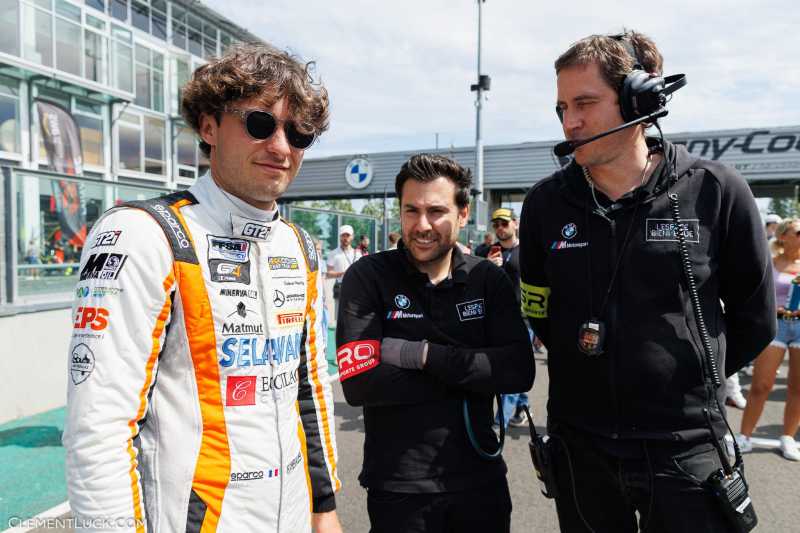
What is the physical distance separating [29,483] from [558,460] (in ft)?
12.4

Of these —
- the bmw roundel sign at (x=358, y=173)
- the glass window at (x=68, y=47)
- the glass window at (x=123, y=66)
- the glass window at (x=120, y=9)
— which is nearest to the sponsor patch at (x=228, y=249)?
the glass window at (x=68, y=47)

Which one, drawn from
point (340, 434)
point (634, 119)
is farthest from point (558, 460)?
point (340, 434)

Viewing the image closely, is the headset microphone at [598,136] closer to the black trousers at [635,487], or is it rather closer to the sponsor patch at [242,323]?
the black trousers at [635,487]

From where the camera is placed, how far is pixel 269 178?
1.49m

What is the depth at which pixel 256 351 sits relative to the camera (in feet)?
4.70

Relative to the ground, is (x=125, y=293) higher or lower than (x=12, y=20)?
lower

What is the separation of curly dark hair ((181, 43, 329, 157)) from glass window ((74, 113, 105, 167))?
18.6 metres

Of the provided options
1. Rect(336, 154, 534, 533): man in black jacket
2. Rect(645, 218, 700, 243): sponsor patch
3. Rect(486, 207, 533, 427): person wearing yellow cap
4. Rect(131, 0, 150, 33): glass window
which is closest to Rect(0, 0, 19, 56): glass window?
Rect(131, 0, 150, 33): glass window

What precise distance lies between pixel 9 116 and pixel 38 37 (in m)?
2.49

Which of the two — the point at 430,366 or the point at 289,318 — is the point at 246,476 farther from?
the point at 430,366

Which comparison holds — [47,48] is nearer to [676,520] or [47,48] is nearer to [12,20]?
[12,20]

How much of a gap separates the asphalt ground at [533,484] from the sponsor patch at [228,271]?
7.83 ft

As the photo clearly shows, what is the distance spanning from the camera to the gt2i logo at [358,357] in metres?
1.99

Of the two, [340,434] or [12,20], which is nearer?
[340,434]
